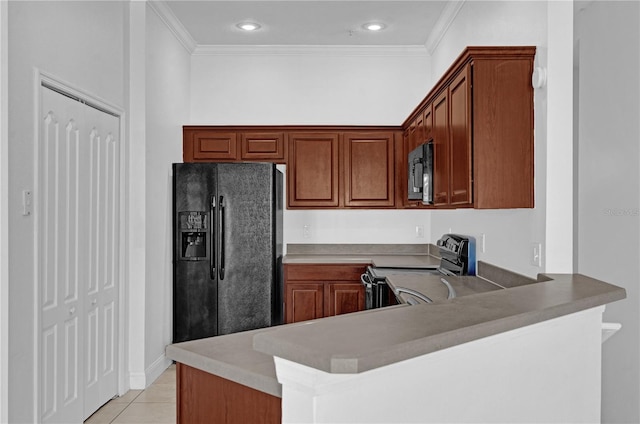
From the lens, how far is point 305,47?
18.2ft

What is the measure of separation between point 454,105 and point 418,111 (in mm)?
1215

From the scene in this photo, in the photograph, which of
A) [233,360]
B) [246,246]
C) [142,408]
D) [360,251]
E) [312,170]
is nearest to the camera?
[233,360]

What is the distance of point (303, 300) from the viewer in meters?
5.09

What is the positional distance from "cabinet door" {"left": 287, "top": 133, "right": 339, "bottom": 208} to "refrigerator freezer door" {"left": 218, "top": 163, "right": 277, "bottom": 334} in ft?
2.21

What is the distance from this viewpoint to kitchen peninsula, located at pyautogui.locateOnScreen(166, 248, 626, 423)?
1.04m

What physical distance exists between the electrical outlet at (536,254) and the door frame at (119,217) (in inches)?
96.7

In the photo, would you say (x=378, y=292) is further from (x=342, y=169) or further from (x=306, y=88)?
(x=306, y=88)

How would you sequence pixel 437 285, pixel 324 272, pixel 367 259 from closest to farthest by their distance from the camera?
pixel 437 285
pixel 324 272
pixel 367 259

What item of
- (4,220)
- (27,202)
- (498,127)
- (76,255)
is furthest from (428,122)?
(4,220)

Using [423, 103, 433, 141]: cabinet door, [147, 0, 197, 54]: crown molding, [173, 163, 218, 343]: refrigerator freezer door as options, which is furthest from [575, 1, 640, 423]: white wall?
[147, 0, 197, 54]: crown molding

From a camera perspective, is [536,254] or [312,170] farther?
[312,170]

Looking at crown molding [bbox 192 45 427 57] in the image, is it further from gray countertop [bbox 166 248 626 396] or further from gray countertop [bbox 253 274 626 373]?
gray countertop [bbox 253 274 626 373]

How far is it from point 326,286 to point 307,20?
2.33 meters

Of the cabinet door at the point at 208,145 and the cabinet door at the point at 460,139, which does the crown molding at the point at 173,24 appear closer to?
the cabinet door at the point at 208,145
